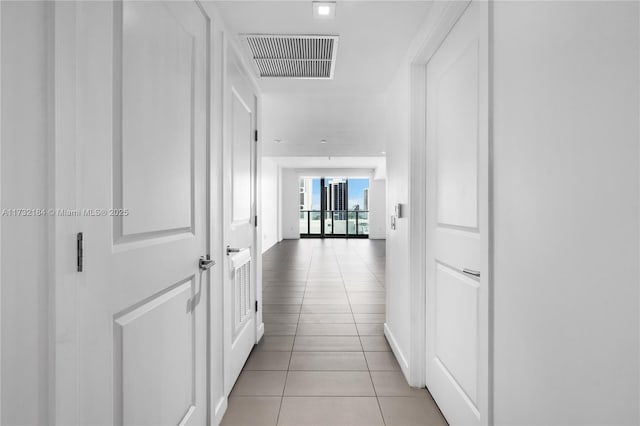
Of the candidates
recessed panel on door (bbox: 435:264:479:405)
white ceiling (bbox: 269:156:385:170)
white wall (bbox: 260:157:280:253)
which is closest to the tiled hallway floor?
recessed panel on door (bbox: 435:264:479:405)

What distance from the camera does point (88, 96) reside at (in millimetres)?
891

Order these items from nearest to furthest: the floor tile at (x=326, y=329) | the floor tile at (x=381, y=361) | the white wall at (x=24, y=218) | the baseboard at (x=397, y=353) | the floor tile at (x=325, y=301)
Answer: the white wall at (x=24, y=218)
the baseboard at (x=397, y=353)
the floor tile at (x=381, y=361)
the floor tile at (x=326, y=329)
the floor tile at (x=325, y=301)

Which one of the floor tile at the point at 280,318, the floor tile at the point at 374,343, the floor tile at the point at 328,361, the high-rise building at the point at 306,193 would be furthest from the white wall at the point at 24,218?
the high-rise building at the point at 306,193

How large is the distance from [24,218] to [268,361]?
2272 millimetres

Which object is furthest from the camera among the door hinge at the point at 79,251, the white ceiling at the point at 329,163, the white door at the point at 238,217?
the white ceiling at the point at 329,163

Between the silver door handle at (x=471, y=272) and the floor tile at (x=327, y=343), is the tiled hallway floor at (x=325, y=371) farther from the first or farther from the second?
the silver door handle at (x=471, y=272)

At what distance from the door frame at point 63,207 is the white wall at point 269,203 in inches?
330

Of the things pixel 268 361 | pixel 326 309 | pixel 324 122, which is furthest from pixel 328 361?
pixel 324 122

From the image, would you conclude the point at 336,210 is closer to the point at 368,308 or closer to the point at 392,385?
the point at 368,308

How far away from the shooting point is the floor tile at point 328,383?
2238 mm

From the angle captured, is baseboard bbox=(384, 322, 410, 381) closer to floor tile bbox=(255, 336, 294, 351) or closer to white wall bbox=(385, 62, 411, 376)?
white wall bbox=(385, 62, 411, 376)

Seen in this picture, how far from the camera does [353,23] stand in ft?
6.60

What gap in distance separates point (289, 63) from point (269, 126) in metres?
2.39

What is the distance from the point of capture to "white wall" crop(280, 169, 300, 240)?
41.4ft
